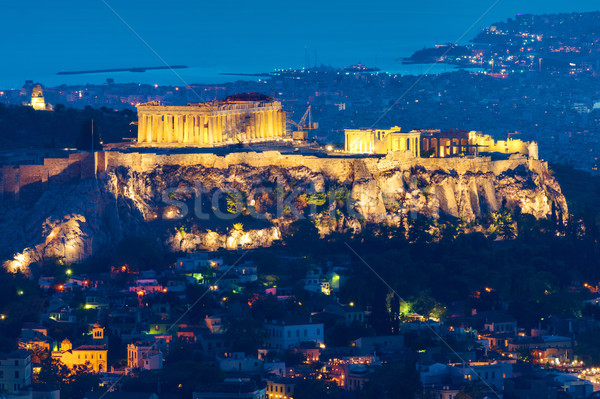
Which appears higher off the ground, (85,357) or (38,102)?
(38,102)

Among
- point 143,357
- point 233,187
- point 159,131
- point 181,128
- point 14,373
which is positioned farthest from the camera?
point 159,131

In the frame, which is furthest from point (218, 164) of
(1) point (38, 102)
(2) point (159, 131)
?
(1) point (38, 102)

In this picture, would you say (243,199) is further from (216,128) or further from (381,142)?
(381,142)

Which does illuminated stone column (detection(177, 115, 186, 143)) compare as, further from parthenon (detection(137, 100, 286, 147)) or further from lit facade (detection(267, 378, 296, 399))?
lit facade (detection(267, 378, 296, 399))

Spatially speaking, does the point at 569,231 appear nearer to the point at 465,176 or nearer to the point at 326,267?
the point at 465,176

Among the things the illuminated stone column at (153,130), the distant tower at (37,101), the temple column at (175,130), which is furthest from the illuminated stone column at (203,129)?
the distant tower at (37,101)

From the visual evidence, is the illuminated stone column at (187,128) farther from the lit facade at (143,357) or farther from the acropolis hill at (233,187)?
the lit facade at (143,357)

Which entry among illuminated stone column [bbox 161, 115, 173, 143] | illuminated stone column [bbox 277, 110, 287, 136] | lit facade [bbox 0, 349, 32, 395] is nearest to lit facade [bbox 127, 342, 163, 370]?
lit facade [bbox 0, 349, 32, 395]
